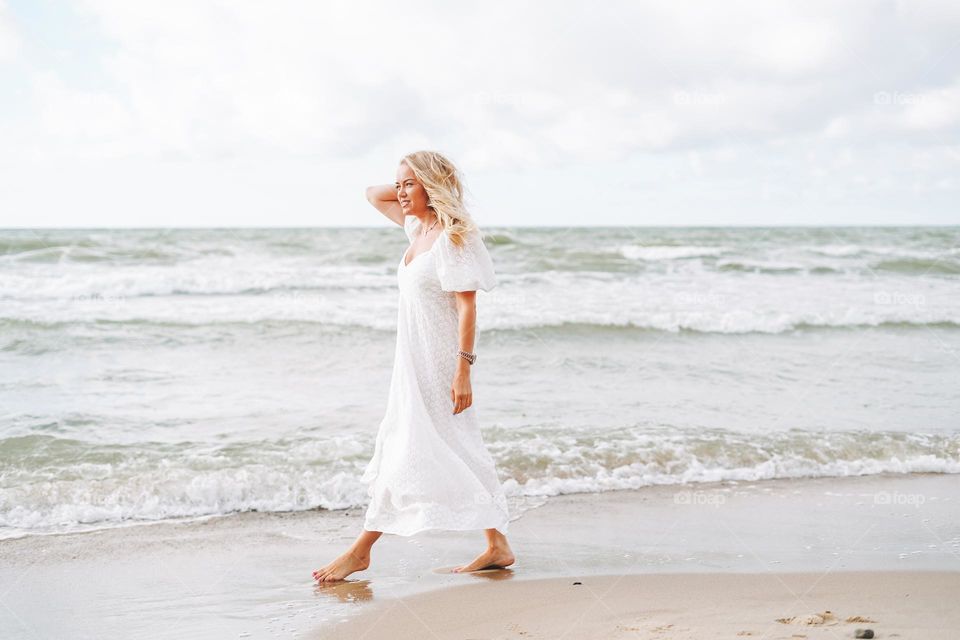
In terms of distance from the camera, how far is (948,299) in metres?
17.0

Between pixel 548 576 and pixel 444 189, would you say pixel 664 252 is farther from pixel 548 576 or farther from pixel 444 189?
pixel 444 189

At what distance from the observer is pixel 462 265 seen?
3.78 metres

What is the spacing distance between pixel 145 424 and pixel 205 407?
2.12 ft

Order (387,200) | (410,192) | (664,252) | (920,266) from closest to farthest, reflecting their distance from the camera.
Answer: (410,192) → (387,200) → (920,266) → (664,252)

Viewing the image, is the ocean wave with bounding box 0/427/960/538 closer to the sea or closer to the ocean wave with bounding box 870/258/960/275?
the sea

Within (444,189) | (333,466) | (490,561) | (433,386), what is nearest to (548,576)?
→ (490,561)

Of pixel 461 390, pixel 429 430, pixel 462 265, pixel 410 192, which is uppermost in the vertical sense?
pixel 410 192

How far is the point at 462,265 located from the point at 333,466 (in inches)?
102

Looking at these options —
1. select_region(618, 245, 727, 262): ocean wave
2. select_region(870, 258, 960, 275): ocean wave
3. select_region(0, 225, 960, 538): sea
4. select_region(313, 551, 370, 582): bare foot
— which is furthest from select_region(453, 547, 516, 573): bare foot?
select_region(870, 258, 960, 275): ocean wave

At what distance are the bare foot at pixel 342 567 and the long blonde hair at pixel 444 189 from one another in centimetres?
151

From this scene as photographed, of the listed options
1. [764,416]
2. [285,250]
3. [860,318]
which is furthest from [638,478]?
[285,250]

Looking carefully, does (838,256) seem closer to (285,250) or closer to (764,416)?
(285,250)

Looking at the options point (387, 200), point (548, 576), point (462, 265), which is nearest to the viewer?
point (462, 265)

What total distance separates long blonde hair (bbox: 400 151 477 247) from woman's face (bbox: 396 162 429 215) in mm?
22
